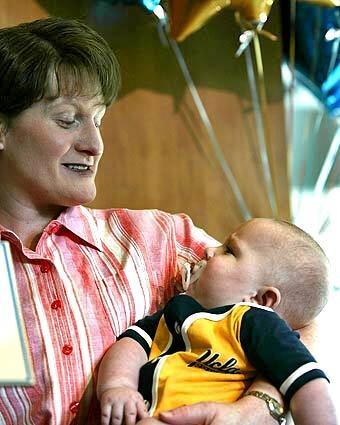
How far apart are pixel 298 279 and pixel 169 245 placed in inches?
12.6

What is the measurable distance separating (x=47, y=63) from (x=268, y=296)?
1.80ft

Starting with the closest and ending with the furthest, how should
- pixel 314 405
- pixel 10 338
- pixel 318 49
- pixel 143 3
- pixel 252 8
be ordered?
pixel 10 338
pixel 314 405
pixel 252 8
pixel 143 3
pixel 318 49

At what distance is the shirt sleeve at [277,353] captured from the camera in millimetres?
1245

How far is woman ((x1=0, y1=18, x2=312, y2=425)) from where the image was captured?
1.43 m

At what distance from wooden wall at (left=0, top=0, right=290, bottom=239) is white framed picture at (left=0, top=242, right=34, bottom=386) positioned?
1378 millimetres

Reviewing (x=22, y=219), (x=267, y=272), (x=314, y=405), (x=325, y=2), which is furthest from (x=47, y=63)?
(x=325, y=2)

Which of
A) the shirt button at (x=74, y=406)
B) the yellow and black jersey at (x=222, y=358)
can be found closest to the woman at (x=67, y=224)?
the shirt button at (x=74, y=406)

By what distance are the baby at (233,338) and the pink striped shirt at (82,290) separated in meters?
0.06

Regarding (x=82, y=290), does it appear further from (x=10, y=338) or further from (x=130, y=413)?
(x=10, y=338)

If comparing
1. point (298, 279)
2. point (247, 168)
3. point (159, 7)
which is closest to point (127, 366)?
point (298, 279)

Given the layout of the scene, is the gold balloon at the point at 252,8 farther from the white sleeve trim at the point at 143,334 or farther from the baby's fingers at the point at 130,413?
the baby's fingers at the point at 130,413

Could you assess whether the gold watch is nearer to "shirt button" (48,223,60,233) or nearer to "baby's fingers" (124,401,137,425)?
"baby's fingers" (124,401,137,425)

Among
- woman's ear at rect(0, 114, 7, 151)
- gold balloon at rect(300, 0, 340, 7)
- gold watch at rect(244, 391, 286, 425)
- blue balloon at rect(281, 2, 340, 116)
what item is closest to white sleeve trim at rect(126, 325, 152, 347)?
gold watch at rect(244, 391, 286, 425)

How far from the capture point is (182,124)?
2.53 m
